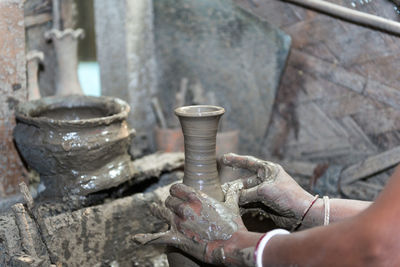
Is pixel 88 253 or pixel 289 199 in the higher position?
pixel 289 199

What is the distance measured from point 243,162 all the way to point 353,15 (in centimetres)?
168

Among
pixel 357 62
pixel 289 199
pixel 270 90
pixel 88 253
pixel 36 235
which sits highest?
pixel 357 62

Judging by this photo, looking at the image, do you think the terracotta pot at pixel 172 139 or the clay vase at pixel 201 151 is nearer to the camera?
the clay vase at pixel 201 151

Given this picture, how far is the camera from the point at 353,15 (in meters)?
3.37

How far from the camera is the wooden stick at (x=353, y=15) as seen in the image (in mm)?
3213

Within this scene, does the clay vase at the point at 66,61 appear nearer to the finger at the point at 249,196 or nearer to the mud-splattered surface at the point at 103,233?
the mud-splattered surface at the point at 103,233

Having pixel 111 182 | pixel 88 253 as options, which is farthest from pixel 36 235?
pixel 111 182

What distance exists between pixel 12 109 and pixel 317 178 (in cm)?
271

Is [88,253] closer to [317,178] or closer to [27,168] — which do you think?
[27,168]

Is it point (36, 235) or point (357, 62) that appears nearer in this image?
point (36, 235)

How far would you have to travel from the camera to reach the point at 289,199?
7.69ft

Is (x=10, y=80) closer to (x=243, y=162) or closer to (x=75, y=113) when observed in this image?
(x=75, y=113)

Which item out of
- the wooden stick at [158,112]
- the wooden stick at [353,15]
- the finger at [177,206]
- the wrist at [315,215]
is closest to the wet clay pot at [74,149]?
the finger at [177,206]

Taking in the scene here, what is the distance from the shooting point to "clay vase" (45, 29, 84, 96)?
3.77 meters
